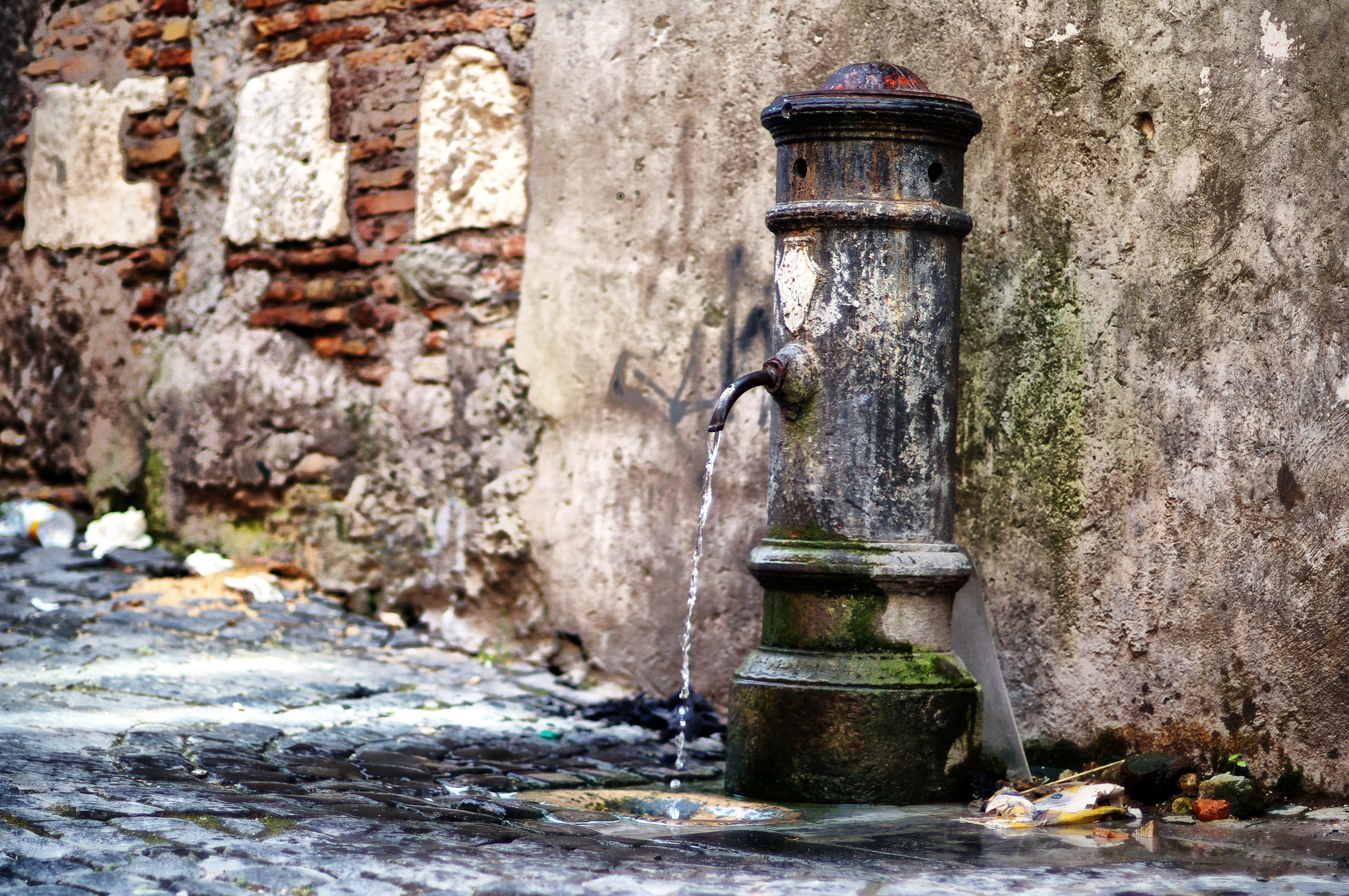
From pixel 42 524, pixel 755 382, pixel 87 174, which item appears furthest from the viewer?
pixel 87 174

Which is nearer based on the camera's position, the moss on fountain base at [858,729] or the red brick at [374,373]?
the moss on fountain base at [858,729]

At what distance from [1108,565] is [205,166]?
3.78 metres

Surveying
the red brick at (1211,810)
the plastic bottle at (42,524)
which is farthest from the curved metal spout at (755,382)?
the plastic bottle at (42,524)

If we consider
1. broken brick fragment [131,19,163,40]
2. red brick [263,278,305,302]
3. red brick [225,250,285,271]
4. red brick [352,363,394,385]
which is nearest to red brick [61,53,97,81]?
broken brick fragment [131,19,163,40]

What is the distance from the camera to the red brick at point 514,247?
14.3ft

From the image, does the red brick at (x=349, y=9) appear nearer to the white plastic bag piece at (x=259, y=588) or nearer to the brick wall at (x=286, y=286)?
the brick wall at (x=286, y=286)

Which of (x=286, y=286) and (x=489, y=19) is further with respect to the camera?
(x=286, y=286)

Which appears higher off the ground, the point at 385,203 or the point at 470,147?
the point at 470,147

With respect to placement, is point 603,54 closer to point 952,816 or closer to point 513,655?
point 513,655

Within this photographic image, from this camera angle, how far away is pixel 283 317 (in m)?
4.96

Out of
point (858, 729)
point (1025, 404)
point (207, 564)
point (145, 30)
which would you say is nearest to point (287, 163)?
point (145, 30)

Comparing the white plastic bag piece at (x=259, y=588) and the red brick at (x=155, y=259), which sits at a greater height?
the red brick at (x=155, y=259)

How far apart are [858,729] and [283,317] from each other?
2.99 m

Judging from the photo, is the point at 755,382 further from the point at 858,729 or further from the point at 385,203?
the point at 385,203
